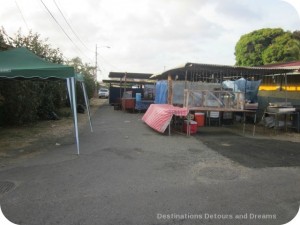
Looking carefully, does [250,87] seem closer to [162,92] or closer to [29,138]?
[162,92]

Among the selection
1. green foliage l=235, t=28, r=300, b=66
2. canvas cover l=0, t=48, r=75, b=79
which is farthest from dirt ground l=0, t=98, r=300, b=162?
green foliage l=235, t=28, r=300, b=66

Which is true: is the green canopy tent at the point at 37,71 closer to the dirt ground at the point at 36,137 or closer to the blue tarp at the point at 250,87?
the dirt ground at the point at 36,137

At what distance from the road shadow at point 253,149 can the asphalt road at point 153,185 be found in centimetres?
3

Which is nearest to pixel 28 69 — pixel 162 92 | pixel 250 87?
pixel 162 92

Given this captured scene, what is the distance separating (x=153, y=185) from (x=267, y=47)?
85.6 feet

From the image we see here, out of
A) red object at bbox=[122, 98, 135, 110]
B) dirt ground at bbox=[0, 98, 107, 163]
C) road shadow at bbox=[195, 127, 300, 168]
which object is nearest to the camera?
road shadow at bbox=[195, 127, 300, 168]

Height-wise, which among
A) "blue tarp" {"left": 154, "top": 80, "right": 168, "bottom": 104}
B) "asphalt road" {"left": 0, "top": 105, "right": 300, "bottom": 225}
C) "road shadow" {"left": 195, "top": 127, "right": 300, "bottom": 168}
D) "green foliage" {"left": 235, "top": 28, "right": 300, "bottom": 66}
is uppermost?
"green foliage" {"left": 235, "top": 28, "right": 300, "bottom": 66}

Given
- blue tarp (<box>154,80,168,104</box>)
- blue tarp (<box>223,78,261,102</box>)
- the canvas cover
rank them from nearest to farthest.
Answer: the canvas cover → blue tarp (<box>223,78,261,102</box>) → blue tarp (<box>154,80,168,104</box>)

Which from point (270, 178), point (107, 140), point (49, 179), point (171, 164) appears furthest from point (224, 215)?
point (107, 140)

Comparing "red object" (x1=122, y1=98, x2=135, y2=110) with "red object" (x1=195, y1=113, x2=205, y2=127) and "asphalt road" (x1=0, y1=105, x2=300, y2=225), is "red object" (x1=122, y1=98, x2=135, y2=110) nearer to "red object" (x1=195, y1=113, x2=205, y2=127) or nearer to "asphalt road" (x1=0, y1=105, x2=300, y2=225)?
"red object" (x1=195, y1=113, x2=205, y2=127)

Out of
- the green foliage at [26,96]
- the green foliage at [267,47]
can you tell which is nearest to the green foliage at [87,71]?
the green foliage at [26,96]

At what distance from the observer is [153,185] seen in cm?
552

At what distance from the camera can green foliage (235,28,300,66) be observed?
26.0m

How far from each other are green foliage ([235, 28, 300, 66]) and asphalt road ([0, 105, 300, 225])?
19.3 meters
